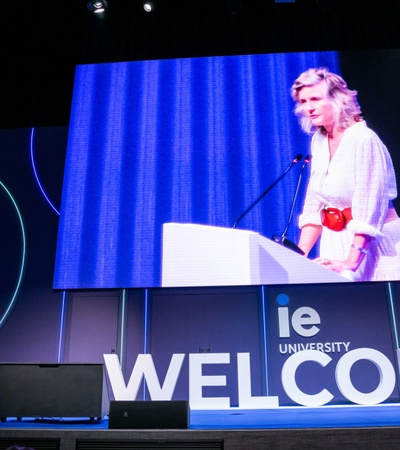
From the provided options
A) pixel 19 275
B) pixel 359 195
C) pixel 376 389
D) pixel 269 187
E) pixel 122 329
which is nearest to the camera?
pixel 376 389

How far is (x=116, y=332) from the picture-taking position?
15.6ft

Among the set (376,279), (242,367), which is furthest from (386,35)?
(242,367)

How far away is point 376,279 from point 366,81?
5.93ft

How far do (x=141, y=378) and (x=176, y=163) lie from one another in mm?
1785

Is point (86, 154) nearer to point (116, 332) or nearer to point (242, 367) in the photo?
point (116, 332)

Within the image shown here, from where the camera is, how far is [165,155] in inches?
181

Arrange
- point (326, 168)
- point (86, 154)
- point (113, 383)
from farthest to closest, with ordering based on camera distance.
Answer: point (86, 154) → point (326, 168) → point (113, 383)

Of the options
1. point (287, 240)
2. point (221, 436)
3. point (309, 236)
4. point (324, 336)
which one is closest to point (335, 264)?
point (309, 236)

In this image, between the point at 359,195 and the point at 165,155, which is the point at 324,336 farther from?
the point at 165,155

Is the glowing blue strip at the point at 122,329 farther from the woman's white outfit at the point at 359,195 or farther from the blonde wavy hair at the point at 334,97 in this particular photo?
the blonde wavy hair at the point at 334,97

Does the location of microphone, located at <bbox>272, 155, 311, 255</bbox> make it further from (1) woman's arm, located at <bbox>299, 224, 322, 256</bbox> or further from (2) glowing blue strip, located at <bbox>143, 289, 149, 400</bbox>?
(2) glowing blue strip, located at <bbox>143, 289, 149, 400</bbox>

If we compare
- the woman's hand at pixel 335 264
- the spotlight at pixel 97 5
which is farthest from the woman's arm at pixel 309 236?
the spotlight at pixel 97 5

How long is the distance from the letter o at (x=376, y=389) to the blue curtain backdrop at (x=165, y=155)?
1.03m

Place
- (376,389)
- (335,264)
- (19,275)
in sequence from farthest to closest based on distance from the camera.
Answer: (19,275) < (335,264) < (376,389)
